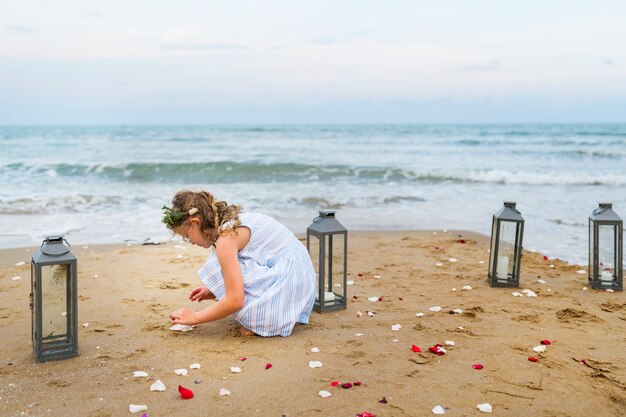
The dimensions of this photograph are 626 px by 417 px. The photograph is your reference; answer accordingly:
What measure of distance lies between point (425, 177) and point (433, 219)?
8858 mm

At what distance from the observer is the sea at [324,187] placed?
10523 millimetres

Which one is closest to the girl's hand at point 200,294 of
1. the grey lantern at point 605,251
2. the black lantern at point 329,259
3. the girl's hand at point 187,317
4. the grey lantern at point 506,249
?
the girl's hand at point 187,317

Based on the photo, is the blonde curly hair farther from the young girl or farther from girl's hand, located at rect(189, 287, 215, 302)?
girl's hand, located at rect(189, 287, 215, 302)

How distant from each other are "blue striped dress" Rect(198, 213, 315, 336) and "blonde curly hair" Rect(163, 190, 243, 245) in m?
0.24

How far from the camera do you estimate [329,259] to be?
5.39m

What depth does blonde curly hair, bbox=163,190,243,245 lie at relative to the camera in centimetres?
438

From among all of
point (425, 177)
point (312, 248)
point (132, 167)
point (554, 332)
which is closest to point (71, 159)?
point (132, 167)

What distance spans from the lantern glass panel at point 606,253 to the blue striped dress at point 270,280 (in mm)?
3206

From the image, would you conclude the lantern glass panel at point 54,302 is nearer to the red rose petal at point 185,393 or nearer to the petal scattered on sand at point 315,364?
the red rose petal at point 185,393

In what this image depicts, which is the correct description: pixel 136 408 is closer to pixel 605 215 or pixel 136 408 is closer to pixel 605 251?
pixel 605 215

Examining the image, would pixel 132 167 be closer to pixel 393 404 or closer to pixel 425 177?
pixel 425 177

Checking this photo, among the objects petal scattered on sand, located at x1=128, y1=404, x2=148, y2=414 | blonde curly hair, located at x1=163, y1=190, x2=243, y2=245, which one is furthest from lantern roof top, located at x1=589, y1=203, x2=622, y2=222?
petal scattered on sand, located at x1=128, y1=404, x2=148, y2=414

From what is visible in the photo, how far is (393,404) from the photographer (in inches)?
138

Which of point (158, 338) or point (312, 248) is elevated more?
point (312, 248)
